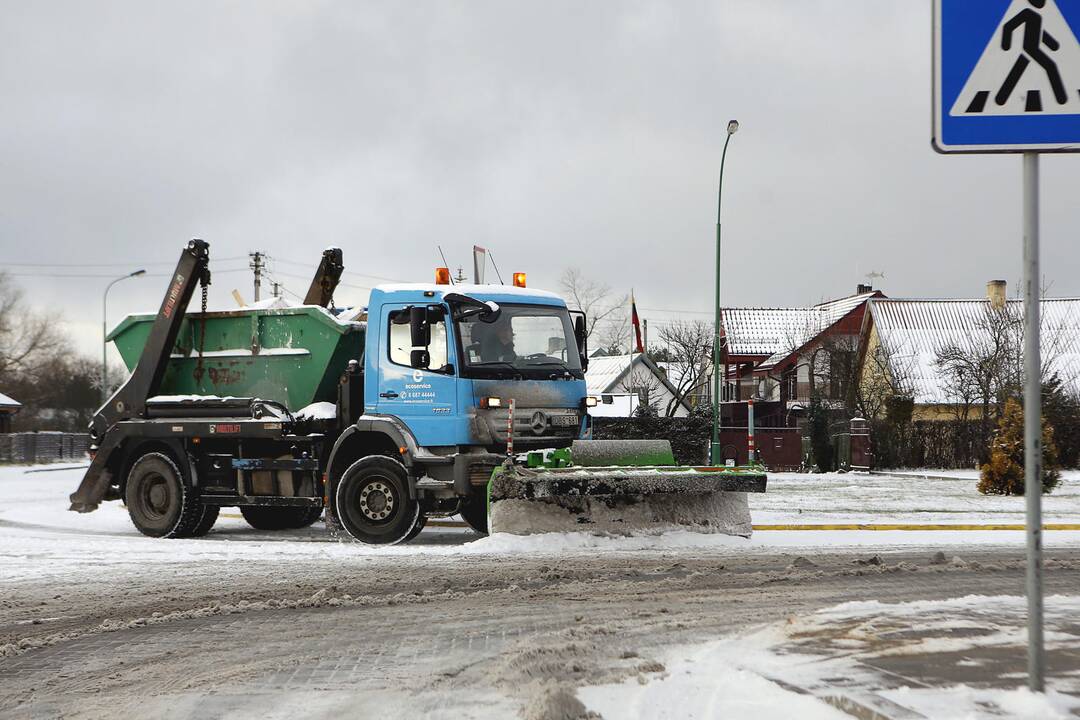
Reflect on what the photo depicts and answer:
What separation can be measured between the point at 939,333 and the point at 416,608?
44.2 meters

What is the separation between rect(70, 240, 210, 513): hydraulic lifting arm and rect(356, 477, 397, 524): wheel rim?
334cm

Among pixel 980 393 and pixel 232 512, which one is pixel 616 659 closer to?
pixel 232 512

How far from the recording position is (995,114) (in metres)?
3.97

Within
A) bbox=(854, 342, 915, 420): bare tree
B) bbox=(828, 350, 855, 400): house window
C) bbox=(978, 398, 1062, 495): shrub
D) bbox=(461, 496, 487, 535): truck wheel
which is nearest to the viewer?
bbox=(461, 496, 487, 535): truck wheel

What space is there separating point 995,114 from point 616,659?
10.3 ft

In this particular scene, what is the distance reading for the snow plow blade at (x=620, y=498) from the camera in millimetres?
10680

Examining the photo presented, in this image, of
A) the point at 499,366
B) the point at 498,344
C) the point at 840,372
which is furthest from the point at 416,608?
the point at 840,372

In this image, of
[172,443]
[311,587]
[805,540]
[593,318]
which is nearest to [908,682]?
[311,587]

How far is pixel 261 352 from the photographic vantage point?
1255 centimetres

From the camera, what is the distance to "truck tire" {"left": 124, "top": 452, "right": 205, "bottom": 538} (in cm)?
1277

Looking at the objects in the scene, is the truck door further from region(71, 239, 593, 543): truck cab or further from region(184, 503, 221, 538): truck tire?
region(184, 503, 221, 538): truck tire

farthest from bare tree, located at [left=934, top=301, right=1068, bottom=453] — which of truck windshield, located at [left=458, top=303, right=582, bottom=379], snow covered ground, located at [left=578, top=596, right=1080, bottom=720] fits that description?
snow covered ground, located at [left=578, top=596, right=1080, bottom=720]

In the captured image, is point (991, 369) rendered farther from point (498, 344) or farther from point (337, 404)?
point (337, 404)

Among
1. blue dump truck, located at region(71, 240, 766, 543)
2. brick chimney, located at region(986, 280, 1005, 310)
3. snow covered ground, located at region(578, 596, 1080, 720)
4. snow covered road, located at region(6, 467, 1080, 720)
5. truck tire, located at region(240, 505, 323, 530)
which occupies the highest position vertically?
brick chimney, located at region(986, 280, 1005, 310)
